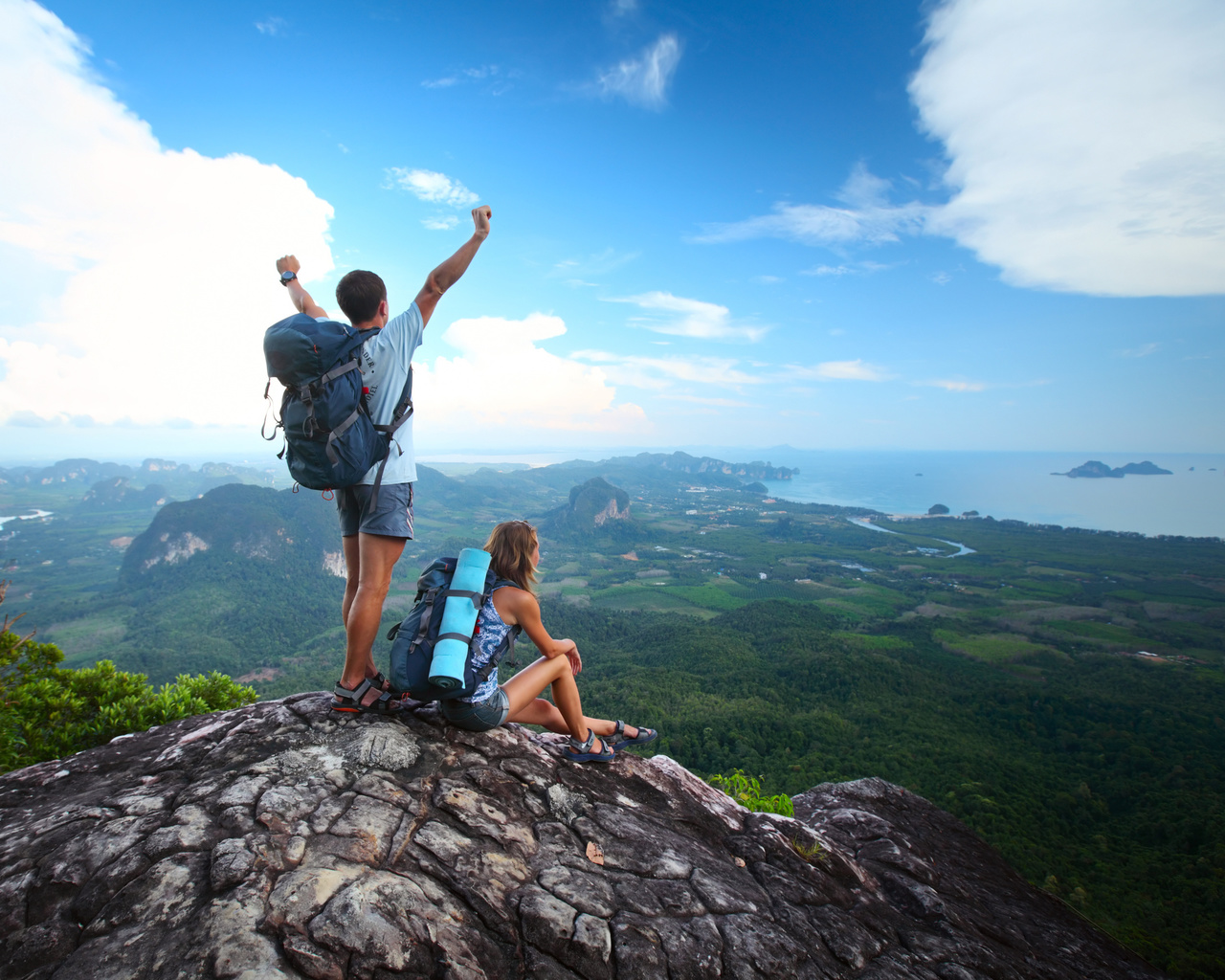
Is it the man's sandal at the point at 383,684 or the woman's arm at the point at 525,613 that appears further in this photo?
the man's sandal at the point at 383,684

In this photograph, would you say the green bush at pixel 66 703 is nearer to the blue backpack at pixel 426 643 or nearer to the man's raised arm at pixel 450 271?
the blue backpack at pixel 426 643

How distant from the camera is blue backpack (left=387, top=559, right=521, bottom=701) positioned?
11.9ft

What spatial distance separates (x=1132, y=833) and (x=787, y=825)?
136 ft

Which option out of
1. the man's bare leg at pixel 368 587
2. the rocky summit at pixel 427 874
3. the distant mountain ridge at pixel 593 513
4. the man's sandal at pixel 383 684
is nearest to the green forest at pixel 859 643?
the distant mountain ridge at pixel 593 513

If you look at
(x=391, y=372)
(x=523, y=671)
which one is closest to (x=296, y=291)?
(x=391, y=372)

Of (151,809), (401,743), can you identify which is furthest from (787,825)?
(151,809)

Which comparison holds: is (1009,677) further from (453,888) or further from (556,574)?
(556,574)

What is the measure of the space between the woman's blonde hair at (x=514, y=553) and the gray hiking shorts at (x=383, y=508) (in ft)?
2.24

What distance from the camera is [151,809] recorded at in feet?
10.3

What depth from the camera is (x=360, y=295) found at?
3889 millimetres

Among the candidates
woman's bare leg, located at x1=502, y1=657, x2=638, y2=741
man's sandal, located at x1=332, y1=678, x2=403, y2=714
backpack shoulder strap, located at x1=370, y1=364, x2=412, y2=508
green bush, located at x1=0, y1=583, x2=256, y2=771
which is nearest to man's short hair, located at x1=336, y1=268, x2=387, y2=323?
backpack shoulder strap, located at x1=370, y1=364, x2=412, y2=508

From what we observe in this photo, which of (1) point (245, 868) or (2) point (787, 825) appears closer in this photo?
(1) point (245, 868)

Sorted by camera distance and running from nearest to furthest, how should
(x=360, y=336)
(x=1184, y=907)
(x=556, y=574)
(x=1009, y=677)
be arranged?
(x=360, y=336) < (x=1184, y=907) < (x=1009, y=677) < (x=556, y=574)

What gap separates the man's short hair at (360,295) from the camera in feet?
12.8
